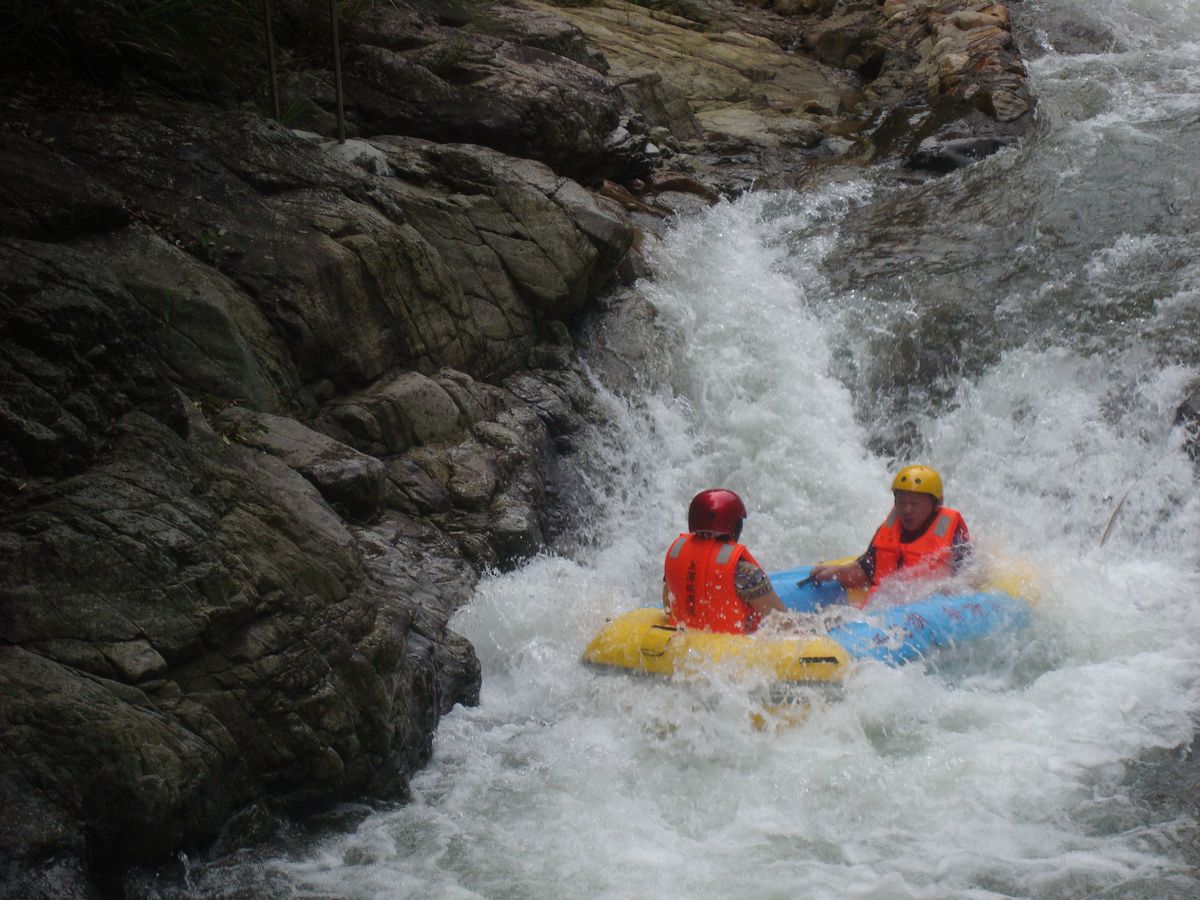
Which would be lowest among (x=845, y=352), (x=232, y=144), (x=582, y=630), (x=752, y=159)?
(x=582, y=630)

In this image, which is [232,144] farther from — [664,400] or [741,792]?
[741,792]

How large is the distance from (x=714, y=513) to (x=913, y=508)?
137 cm

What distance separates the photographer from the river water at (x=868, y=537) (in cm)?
417

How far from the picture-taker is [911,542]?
625 centimetres

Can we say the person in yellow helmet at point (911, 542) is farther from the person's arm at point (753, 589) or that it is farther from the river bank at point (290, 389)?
the river bank at point (290, 389)

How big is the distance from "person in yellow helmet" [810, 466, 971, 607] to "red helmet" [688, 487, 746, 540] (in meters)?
0.90

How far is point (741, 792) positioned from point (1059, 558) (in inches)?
135

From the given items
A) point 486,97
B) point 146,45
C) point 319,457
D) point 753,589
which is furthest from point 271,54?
point 753,589

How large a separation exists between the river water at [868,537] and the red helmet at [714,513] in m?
0.79

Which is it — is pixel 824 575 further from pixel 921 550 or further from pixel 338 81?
pixel 338 81

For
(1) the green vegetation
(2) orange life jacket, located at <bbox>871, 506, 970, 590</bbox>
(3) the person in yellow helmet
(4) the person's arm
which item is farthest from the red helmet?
(1) the green vegetation

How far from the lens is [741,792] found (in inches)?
182

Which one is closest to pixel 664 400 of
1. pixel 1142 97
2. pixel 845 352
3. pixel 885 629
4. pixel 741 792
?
pixel 845 352

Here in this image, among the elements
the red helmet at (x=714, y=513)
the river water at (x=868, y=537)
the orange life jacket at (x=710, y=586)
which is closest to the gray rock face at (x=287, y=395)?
the river water at (x=868, y=537)
